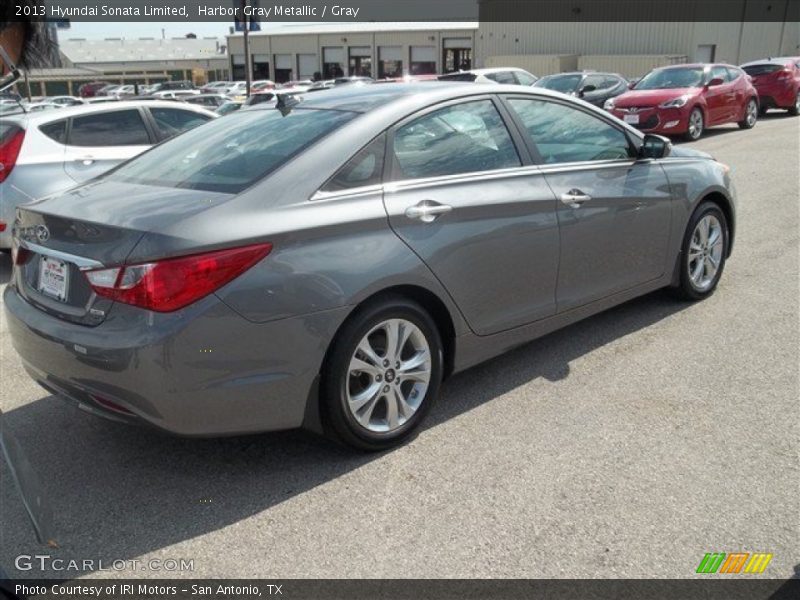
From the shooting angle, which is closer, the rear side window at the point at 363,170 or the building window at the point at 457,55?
the rear side window at the point at 363,170

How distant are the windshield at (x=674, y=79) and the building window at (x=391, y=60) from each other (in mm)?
43197

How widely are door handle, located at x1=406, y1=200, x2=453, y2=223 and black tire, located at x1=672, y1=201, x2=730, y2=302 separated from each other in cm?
230

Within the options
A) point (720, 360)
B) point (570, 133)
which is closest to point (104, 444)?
point (570, 133)

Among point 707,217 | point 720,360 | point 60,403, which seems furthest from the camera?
point 707,217

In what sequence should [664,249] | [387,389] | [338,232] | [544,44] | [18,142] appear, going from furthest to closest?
1. [544,44]
2. [18,142]
3. [664,249]
4. [387,389]
5. [338,232]

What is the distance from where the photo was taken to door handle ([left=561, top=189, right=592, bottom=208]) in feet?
13.8

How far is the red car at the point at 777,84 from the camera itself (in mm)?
20344

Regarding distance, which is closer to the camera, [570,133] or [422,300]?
[422,300]

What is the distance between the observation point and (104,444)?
365 cm

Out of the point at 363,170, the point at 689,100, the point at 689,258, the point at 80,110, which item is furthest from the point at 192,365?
the point at 689,100

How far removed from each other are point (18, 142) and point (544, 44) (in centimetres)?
4196

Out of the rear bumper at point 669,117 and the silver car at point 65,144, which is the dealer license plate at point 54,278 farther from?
the rear bumper at point 669,117

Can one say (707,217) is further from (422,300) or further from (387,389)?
(387,389)

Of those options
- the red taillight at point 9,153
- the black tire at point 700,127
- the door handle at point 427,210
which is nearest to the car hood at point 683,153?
the door handle at point 427,210
